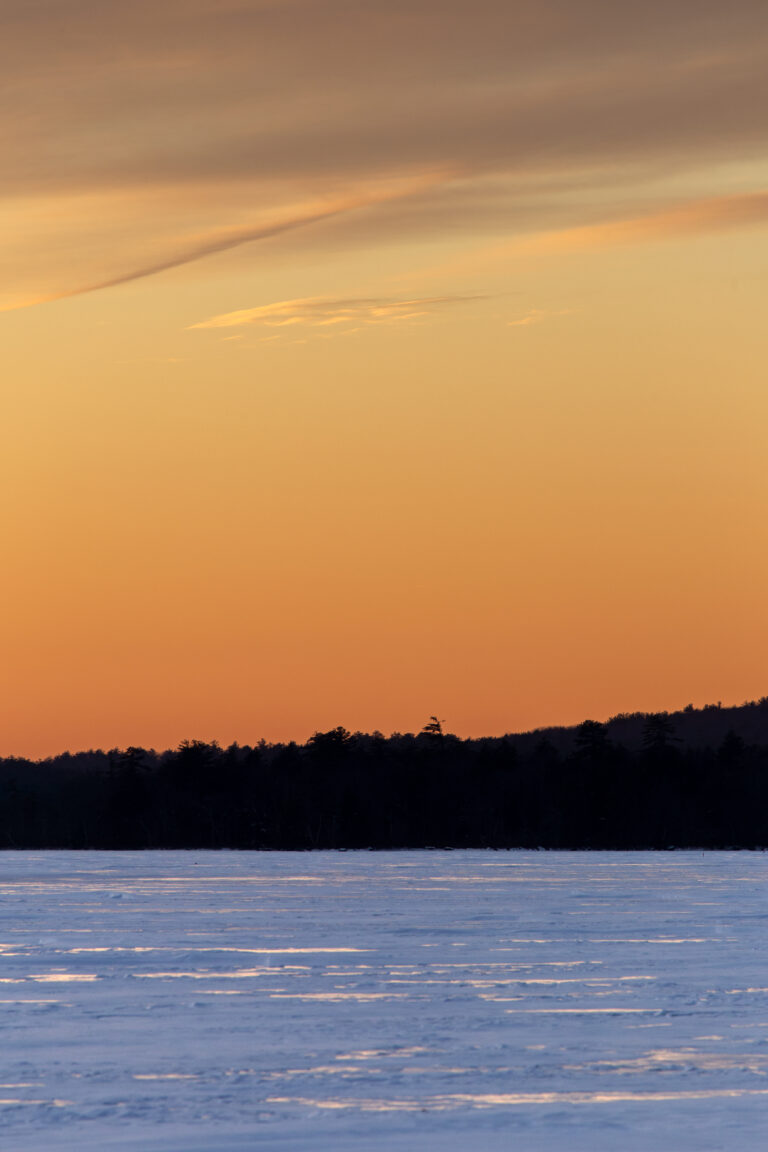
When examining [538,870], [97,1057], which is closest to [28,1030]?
[97,1057]

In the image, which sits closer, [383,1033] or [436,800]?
[383,1033]

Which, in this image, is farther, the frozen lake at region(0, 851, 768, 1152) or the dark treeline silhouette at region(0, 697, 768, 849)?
the dark treeline silhouette at region(0, 697, 768, 849)

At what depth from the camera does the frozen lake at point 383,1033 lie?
14438 mm

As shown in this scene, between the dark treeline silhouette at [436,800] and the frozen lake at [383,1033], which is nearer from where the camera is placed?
the frozen lake at [383,1033]

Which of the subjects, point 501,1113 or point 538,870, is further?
point 538,870

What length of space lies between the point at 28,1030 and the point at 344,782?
15501 centimetres

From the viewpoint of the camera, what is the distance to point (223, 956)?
3100 cm

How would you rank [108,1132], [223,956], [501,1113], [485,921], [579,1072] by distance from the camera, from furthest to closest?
[485,921], [223,956], [579,1072], [501,1113], [108,1132]

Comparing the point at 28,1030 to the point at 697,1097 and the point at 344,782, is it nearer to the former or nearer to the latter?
the point at 697,1097

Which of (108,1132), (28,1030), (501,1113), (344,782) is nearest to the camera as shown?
(108,1132)

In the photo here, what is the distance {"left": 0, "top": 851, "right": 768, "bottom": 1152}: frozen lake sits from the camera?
14438 mm

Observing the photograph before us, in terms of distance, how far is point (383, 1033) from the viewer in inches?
793

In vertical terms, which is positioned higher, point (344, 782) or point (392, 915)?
point (344, 782)

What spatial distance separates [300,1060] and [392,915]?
87.5 ft
